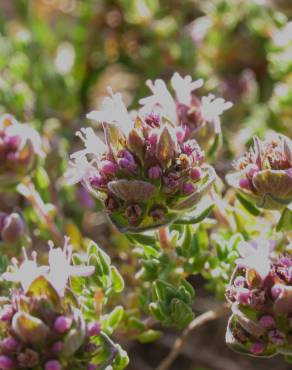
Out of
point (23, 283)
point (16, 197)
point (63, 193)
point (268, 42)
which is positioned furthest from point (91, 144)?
point (268, 42)

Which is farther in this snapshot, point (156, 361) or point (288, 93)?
point (156, 361)

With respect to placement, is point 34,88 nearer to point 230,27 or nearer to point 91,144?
point 230,27

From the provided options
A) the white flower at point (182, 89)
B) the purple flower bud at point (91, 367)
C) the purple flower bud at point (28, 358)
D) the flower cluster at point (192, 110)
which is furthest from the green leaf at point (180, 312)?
the white flower at point (182, 89)

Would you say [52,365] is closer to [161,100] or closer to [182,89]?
[161,100]

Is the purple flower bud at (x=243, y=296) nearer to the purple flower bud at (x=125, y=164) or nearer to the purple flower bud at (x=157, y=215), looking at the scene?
the purple flower bud at (x=157, y=215)

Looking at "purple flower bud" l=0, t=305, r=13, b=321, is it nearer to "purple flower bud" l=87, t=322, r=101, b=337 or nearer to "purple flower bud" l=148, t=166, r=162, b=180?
"purple flower bud" l=87, t=322, r=101, b=337

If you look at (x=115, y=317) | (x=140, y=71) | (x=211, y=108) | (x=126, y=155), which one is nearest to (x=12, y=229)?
(x=115, y=317)
